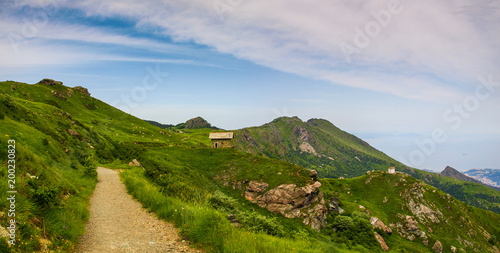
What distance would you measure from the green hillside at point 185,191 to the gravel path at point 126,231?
645 millimetres

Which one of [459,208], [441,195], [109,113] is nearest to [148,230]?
[441,195]

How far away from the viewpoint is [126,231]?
44.3ft

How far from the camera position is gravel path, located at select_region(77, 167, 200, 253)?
1111cm

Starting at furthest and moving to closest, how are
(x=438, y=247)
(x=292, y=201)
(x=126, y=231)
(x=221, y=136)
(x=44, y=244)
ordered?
(x=221, y=136), (x=438, y=247), (x=292, y=201), (x=126, y=231), (x=44, y=244)

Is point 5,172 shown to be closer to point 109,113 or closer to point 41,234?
point 41,234

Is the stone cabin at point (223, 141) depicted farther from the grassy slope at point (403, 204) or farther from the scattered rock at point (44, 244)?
the scattered rock at point (44, 244)

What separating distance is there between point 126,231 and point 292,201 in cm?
5798

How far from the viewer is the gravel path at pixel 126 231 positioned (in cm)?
1111

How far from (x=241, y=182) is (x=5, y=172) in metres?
61.3

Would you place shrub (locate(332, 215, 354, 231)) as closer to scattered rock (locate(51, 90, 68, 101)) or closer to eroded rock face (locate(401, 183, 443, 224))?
eroded rock face (locate(401, 183, 443, 224))

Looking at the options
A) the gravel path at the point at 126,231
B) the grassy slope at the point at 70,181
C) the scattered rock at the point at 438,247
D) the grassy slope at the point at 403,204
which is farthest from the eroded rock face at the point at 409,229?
the gravel path at the point at 126,231

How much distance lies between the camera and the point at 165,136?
16425 cm
